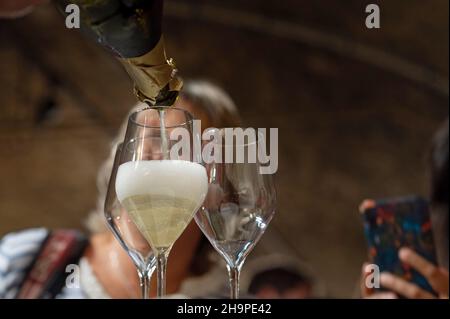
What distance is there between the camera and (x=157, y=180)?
0.81 meters

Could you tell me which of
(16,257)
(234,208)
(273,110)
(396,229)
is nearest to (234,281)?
(234,208)

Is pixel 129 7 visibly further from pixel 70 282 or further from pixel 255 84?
pixel 255 84

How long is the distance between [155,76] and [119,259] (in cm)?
82

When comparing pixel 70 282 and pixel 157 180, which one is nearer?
pixel 157 180

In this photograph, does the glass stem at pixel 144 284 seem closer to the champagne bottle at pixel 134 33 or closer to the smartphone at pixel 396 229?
the champagne bottle at pixel 134 33

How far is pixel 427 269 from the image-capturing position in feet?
4.65

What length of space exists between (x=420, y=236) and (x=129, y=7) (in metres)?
0.93

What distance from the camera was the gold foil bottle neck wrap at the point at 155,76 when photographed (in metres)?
0.76

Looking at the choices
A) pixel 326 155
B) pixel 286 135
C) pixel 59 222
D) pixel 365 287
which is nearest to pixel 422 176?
pixel 326 155

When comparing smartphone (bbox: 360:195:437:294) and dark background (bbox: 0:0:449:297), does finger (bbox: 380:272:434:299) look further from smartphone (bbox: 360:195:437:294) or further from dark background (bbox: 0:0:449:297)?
dark background (bbox: 0:0:449:297)

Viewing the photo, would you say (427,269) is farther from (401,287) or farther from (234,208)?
(234,208)

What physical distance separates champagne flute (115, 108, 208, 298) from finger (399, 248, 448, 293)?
68 centimetres

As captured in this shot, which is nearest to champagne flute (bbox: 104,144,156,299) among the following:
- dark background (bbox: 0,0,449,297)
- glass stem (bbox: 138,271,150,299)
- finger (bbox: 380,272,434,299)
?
glass stem (bbox: 138,271,150,299)

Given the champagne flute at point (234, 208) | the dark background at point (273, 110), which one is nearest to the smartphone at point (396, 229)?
the champagne flute at point (234, 208)
